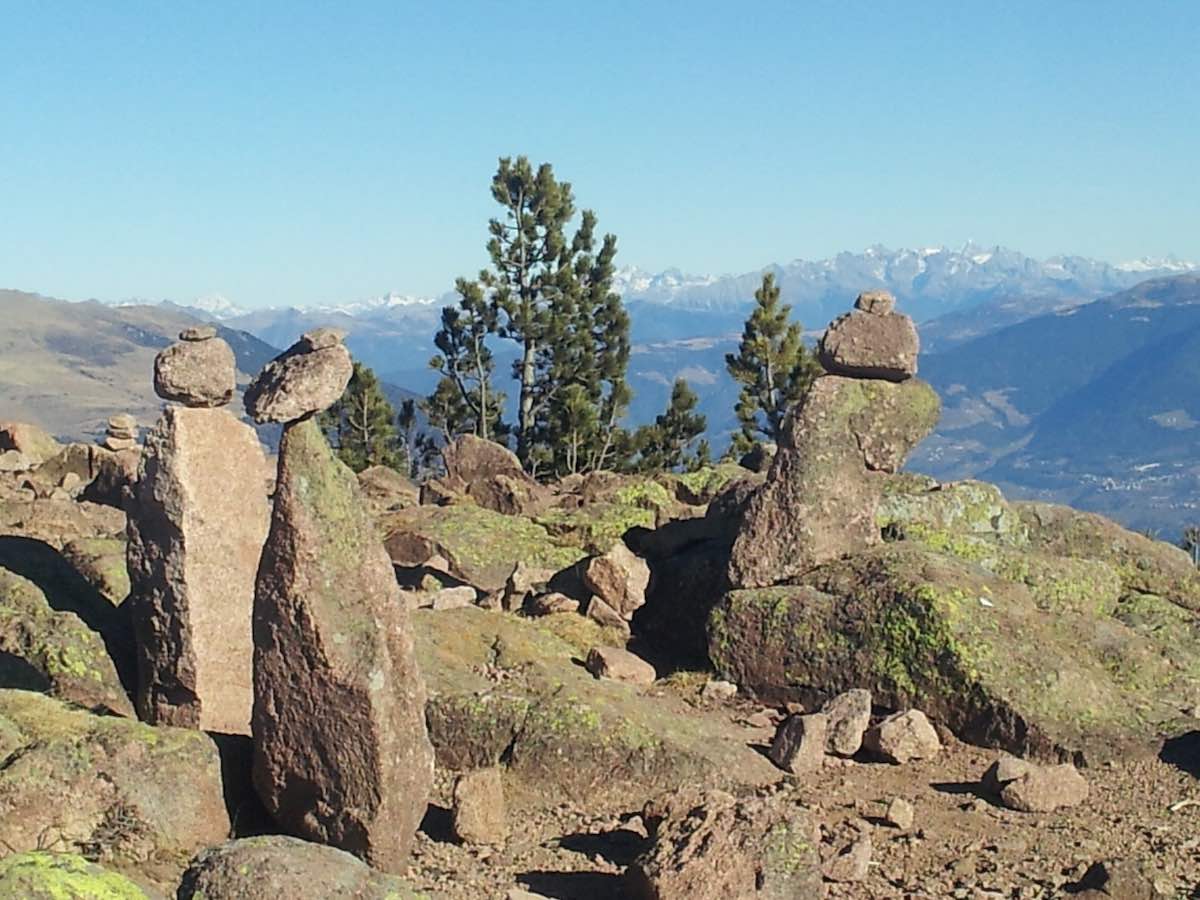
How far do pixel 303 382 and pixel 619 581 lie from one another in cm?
863

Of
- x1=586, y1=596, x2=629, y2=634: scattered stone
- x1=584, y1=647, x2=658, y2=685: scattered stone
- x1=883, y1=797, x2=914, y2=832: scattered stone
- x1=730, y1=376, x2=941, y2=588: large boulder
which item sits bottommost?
x1=883, y1=797, x2=914, y2=832: scattered stone

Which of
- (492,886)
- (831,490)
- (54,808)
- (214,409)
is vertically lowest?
(492,886)

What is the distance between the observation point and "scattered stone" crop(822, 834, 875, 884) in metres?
11.1

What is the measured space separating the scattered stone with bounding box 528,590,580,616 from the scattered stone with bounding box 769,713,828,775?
4854mm

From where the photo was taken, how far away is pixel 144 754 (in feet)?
34.7

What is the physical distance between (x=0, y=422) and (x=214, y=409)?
96.0 ft

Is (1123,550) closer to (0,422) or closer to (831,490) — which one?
(831,490)

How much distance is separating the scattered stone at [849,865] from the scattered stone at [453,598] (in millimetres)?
8121

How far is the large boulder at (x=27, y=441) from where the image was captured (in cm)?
3622

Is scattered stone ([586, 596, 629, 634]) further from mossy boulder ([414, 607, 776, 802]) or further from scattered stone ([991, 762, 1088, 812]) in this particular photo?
scattered stone ([991, 762, 1088, 812])

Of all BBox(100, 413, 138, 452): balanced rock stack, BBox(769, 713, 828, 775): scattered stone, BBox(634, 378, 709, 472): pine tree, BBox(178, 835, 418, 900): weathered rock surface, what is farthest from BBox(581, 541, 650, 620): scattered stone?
BBox(634, 378, 709, 472): pine tree

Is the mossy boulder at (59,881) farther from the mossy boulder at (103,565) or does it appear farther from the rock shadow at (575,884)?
the mossy boulder at (103,565)

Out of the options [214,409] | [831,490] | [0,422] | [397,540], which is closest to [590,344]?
[0,422]


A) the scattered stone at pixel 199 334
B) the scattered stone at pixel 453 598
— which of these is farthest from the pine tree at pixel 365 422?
the scattered stone at pixel 199 334
